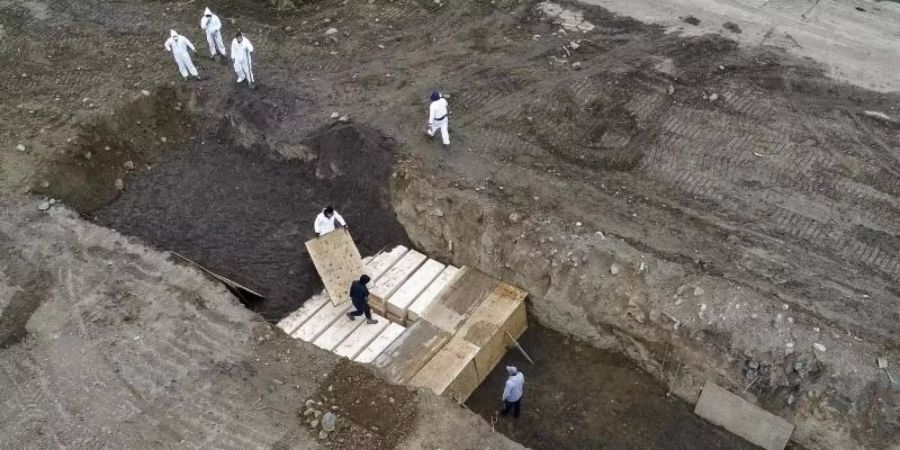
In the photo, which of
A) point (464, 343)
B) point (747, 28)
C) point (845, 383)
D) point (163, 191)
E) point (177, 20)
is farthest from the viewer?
point (177, 20)

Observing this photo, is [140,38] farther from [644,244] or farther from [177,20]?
[644,244]

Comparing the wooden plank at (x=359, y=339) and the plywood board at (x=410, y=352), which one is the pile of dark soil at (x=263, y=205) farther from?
the plywood board at (x=410, y=352)

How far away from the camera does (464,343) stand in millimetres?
8992

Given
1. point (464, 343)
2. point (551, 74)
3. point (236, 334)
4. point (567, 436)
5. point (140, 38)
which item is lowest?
point (567, 436)

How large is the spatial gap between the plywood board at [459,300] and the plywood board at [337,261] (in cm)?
125

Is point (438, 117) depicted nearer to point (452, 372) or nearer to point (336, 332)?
point (336, 332)

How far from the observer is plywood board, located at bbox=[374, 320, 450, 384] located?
8.52 m

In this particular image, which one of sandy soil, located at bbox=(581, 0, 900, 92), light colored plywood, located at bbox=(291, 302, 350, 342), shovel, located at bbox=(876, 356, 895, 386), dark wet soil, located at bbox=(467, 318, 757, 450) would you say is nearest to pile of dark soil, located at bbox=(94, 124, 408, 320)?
light colored plywood, located at bbox=(291, 302, 350, 342)

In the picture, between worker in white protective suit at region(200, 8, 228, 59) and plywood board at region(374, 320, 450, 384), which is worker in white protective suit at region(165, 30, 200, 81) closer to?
worker in white protective suit at region(200, 8, 228, 59)

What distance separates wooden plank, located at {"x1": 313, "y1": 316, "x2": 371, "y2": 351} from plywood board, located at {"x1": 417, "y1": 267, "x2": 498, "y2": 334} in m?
0.99

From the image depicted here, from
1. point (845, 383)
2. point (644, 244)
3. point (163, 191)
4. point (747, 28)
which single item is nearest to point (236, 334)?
point (163, 191)

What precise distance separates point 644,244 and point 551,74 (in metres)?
4.46

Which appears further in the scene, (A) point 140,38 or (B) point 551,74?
(A) point 140,38

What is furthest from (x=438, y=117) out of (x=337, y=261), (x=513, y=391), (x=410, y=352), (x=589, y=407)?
(x=589, y=407)
